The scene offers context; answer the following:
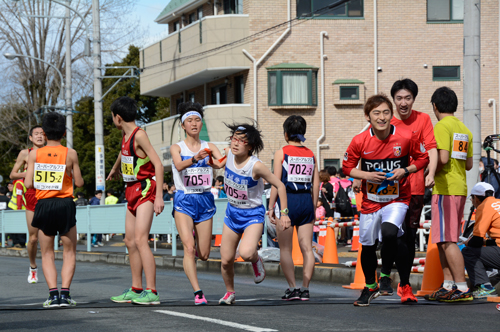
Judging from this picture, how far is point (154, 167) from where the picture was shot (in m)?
8.21

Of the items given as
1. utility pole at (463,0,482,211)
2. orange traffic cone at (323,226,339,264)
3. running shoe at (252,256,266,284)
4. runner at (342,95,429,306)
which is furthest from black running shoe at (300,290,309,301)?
orange traffic cone at (323,226,339,264)

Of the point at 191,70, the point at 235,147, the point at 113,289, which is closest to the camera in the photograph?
the point at 235,147

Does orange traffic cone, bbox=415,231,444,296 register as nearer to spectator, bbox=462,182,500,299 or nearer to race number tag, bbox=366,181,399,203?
spectator, bbox=462,182,500,299

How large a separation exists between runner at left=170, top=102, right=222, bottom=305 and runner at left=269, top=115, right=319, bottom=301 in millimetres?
754

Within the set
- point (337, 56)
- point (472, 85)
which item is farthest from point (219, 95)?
point (472, 85)

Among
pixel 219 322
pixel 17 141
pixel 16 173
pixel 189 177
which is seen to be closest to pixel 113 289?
pixel 16 173

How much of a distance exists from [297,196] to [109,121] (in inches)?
1902

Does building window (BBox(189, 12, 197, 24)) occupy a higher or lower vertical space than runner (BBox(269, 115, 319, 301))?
higher

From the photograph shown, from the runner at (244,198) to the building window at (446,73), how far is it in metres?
23.2

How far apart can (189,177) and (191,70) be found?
2421 cm

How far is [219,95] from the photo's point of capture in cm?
3300

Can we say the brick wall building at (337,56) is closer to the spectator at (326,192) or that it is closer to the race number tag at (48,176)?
the spectator at (326,192)

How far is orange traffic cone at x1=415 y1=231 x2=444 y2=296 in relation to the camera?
351 inches

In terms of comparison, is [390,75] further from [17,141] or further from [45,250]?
[17,141]
